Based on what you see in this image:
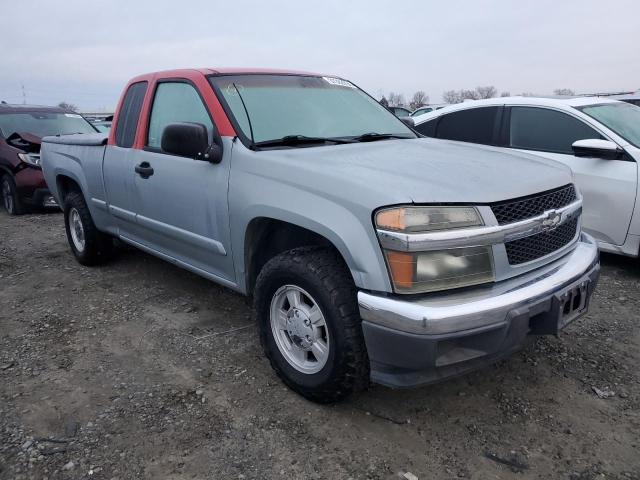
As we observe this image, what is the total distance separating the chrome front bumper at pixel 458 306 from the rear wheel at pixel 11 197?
7.71 m

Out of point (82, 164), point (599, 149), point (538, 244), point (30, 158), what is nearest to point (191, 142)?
point (538, 244)

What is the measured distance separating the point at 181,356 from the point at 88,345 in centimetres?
71

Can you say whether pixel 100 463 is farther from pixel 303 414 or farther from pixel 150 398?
pixel 303 414

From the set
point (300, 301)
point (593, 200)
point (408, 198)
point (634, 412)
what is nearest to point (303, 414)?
point (300, 301)

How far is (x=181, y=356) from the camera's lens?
336 cm

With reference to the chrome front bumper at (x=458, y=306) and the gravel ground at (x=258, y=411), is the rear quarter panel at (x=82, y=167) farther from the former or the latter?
the chrome front bumper at (x=458, y=306)

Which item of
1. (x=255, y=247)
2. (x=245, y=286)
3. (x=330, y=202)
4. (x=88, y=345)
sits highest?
(x=330, y=202)

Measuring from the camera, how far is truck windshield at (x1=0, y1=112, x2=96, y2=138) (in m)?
8.53

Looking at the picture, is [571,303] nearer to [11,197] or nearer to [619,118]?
[619,118]

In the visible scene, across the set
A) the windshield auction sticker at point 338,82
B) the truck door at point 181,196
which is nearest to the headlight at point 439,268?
the truck door at point 181,196

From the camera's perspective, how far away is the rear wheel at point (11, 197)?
8148 millimetres

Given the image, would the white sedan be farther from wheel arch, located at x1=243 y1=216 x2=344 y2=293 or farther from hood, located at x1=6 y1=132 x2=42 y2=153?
hood, located at x1=6 y1=132 x2=42 y2=153

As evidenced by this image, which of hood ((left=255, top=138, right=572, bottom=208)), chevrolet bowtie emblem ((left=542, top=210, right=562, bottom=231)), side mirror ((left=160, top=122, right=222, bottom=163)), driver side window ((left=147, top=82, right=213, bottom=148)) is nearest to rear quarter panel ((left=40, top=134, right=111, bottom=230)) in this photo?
driver side window ((left=147, top=82, right=213, bottom=148))

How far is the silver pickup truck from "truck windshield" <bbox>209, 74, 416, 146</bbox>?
1 centimetres
